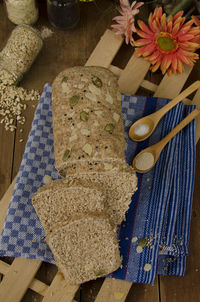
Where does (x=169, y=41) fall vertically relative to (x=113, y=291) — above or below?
above

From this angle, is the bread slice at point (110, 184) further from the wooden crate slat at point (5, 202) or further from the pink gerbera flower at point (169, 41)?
the pink gerbera flower at point (169, 41)

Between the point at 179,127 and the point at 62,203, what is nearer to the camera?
the point at 62,203

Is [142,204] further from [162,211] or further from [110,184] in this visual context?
A: [110,184]

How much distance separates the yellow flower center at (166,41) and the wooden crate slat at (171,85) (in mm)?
153

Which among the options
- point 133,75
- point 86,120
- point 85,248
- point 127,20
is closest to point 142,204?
point 85,248

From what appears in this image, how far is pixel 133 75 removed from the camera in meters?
2.17

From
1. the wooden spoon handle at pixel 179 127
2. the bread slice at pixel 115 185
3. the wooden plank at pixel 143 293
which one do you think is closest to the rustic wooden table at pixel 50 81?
the wooden plank at pixel 143 293

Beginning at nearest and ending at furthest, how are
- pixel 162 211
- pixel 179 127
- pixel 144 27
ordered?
pixel 162 211
pixel 179 127
pixel 144 27

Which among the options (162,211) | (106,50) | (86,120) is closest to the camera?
(86,120)

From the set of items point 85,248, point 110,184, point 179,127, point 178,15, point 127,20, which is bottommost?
point 85,248

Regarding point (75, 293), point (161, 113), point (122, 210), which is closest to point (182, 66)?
point (161, 113)

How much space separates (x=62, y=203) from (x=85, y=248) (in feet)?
A: 0.72

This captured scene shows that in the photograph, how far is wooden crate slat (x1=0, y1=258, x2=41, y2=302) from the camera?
175 centimetres

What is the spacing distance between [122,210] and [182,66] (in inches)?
34.2
